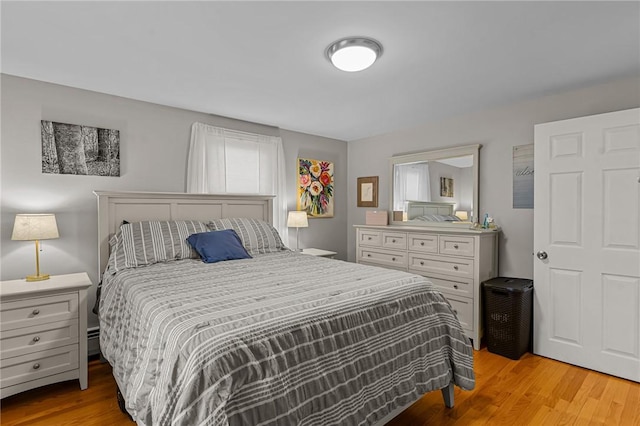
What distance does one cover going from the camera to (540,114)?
10.0 feet

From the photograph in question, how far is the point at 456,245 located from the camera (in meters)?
3.20

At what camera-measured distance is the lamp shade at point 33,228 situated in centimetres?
226

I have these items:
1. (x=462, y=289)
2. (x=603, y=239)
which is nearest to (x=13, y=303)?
(x=462, y=289)

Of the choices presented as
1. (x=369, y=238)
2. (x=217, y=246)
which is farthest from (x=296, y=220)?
(x=217, y=246)

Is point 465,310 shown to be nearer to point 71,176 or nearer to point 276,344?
point 276,344

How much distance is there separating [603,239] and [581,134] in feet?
2.77

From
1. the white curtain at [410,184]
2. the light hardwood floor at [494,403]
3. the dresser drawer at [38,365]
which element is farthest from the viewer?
the white curtain at [410,184]

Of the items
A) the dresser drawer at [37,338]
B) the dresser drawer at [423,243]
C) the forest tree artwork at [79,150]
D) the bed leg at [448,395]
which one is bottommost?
the bed leg at [448,395]

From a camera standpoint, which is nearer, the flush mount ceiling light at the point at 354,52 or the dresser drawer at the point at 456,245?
the flush mount ceiling light at the point at 354,52

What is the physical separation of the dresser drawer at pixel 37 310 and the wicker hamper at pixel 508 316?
3.34m

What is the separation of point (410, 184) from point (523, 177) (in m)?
1.27

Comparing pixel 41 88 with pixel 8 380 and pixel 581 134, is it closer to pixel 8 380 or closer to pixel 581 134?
pixel 8 380

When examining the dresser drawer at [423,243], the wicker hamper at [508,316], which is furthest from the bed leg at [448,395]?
the dresser drawer at [423,243]

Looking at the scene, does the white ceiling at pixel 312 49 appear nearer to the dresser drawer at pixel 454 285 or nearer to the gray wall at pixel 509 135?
the gray wall at pixel 509 135
